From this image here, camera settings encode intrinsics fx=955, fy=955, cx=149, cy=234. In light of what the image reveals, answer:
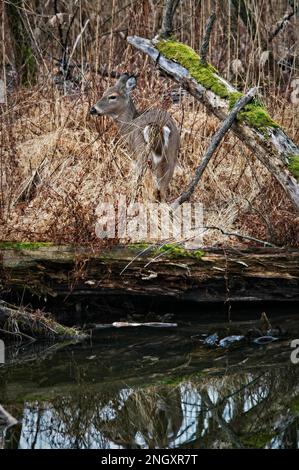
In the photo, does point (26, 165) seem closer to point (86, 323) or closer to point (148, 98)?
point (148, 98)

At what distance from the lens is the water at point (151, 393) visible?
5.36 meters

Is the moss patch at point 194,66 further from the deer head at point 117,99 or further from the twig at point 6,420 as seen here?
the twig at point 6,420

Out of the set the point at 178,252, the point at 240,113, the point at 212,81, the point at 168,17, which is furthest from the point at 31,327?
the point at 168,17

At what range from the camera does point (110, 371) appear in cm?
663

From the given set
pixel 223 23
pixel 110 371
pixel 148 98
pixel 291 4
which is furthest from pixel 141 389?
pixel 291 4

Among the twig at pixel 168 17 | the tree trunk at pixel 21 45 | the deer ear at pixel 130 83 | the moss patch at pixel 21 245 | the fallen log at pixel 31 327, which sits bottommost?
the fallen log at pixel 31 327

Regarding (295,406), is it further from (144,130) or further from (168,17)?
(144,130)

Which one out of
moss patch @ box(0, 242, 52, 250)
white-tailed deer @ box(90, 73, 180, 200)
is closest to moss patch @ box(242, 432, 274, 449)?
moss patch @ box(0, 242, 52, 250)

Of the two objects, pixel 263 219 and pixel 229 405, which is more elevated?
pixel 263 219

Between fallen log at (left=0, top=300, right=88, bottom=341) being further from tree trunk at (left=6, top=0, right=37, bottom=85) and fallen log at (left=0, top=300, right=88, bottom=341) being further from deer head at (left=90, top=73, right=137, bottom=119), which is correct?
tree trunk at (left=6, top=0, right=37, bottom=85)

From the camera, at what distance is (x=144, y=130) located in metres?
9.42

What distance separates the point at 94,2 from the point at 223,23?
2284 mm

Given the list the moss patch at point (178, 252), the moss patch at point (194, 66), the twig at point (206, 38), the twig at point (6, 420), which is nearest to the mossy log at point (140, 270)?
the moss patch at point (178, 252)

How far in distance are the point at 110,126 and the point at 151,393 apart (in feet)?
14.4
